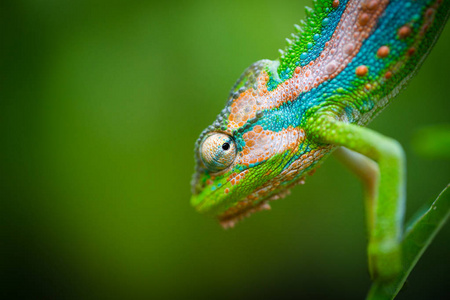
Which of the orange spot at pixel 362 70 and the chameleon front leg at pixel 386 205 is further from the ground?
the orange spot at pixel 362 70

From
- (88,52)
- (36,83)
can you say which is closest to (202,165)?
(88,52)

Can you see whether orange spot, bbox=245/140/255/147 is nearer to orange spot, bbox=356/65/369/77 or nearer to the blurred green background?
orange spot, bbox=356/65/369/77

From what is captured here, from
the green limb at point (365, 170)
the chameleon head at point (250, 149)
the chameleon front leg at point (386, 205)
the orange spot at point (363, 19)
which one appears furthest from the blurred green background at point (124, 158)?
the chameleon front leg at point (386, 205)

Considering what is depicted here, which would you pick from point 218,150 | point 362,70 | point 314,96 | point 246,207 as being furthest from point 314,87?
point 246,207

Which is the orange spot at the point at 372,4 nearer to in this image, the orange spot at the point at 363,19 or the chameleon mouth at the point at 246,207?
the orange spot at the point at 363,19

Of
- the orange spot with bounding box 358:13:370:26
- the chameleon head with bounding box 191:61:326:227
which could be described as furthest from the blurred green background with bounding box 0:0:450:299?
the orange spot with bounding box 358:13:370:26

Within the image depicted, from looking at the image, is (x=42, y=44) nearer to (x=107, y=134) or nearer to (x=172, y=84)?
(x=107, y=134)
